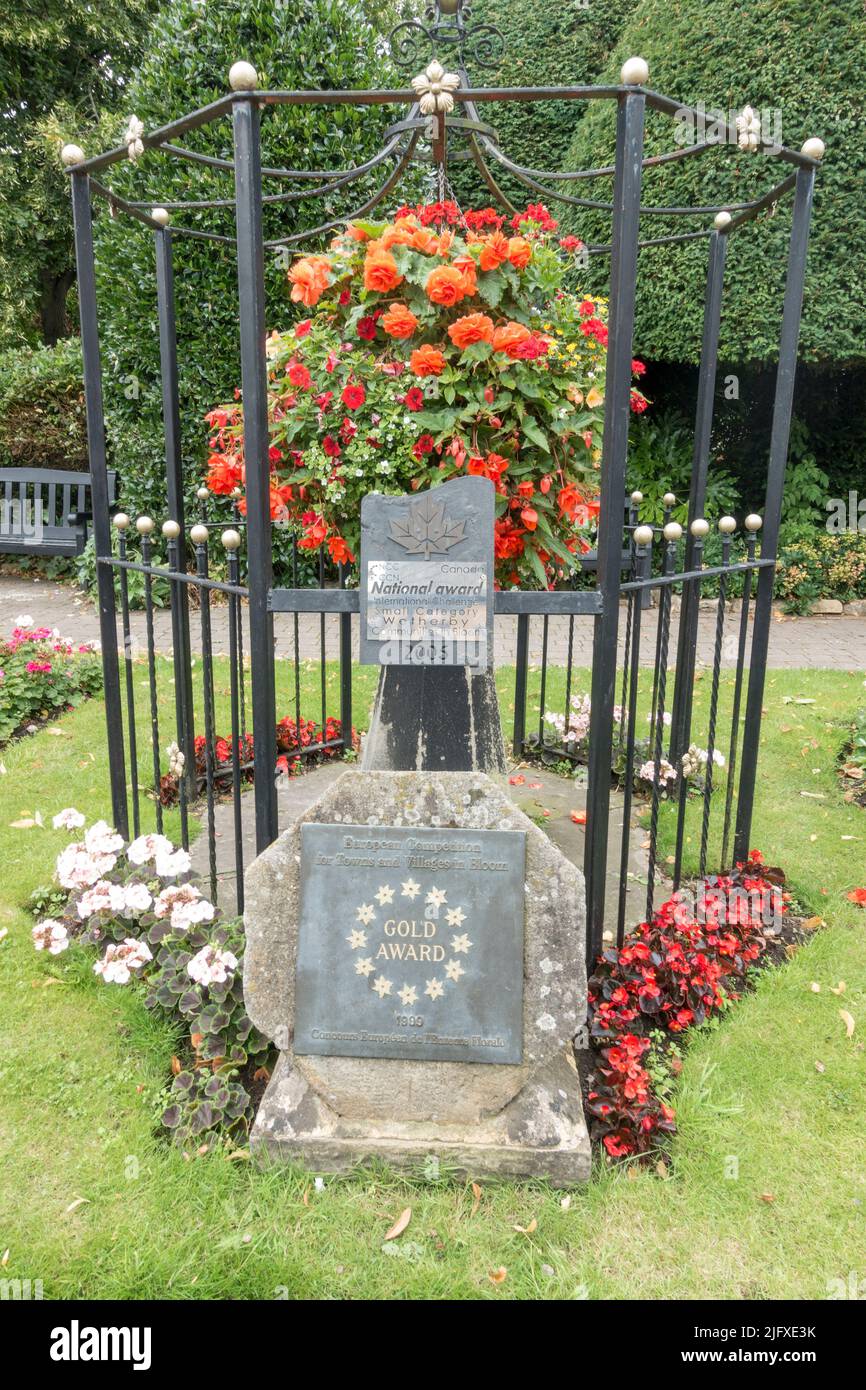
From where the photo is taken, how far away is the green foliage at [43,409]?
9.82 meters

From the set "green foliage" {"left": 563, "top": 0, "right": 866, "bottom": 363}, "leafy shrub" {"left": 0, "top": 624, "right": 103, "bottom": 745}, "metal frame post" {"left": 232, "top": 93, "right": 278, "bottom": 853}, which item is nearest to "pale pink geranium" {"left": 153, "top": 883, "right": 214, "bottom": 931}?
"metal frame post" {"left": 232, "top": 93, "right": 278, "bottom": 853}

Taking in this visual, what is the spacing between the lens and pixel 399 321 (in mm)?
2436

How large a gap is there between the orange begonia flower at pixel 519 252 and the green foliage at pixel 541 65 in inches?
321

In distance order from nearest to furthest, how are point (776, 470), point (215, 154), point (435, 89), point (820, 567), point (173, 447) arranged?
point (435, 89) < point (776, 470) < point (173, 447) < point (215, 154) < point (820, 567)

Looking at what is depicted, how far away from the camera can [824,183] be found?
7.52m

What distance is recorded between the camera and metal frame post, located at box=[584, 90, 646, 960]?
7.77ft

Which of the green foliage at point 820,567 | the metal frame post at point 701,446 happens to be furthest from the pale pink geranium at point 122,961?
the green foliage at point 820,567

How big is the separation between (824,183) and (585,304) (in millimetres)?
6292

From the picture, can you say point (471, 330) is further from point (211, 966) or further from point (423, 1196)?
point (423, 1196)

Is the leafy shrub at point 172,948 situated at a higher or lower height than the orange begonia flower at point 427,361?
lower

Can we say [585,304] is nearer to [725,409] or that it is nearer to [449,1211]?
[449,1211]

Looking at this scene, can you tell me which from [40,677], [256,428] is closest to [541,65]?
[40,677]

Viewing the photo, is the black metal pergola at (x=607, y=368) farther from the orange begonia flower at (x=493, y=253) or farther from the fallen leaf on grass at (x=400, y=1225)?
the fallen leaf on grass at (x=400, y=1225)

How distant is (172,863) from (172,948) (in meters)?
0.27
